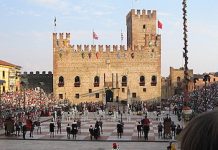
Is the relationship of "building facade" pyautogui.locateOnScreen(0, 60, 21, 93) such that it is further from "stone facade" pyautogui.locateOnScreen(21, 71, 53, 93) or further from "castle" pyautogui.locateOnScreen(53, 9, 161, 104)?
"castle" pyautogui.locateOnScreen(53, 9, 161, 104)

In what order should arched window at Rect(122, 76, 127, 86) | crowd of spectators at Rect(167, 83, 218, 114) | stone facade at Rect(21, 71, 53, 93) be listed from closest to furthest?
crowd of spectators at Rect(167, 83, 218, 114), arched window at Rect(122, 76, 127, 86), stone facade at Rect(21, 71, 53, 93)

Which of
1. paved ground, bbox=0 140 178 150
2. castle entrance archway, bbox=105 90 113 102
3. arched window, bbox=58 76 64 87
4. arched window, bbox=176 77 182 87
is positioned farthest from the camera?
arched window, bbox=176 77 182 87

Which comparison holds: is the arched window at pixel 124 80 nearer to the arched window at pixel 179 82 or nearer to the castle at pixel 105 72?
the castle at pixel 105 72

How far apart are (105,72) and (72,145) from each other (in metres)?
44.5

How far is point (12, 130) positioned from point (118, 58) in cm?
4116

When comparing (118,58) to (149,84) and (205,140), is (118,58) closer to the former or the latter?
(149,84)

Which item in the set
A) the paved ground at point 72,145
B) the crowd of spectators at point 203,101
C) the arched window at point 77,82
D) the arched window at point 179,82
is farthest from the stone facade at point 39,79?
the paved ground at point 72,145

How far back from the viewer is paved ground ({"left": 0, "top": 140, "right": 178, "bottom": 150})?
71.3 feet

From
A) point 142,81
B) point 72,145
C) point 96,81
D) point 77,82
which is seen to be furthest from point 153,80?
point 72,145

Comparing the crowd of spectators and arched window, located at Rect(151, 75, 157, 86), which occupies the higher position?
arched window, located at Rect(151, 75, 157, 86)

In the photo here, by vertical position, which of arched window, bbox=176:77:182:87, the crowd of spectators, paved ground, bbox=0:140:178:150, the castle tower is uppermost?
the castle tower

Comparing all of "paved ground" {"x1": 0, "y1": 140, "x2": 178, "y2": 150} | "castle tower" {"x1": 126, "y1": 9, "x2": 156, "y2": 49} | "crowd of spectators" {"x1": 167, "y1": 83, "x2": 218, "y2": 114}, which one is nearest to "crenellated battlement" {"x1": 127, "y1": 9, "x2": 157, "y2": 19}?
"castle tower" {"x1": 126, "y1": 9, "x2": 156, "y2": 49}

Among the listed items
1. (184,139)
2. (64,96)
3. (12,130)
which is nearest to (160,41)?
(64,96)

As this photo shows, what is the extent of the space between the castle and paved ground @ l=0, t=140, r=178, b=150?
42.2 metres
